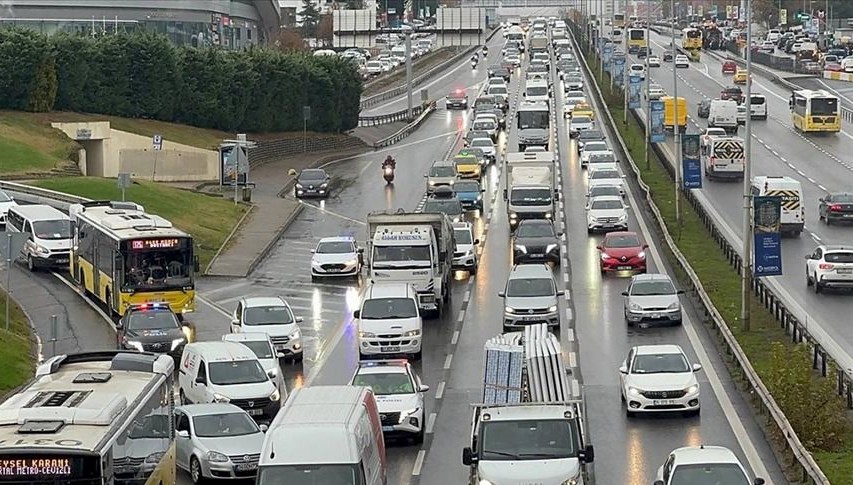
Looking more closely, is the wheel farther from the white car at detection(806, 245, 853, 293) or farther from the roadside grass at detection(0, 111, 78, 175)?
the roadside grass at detection(0, 111, 78, 175)

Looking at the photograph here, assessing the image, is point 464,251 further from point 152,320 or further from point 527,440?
point 527,440

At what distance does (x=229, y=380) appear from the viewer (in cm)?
3506

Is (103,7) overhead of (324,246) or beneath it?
overhead

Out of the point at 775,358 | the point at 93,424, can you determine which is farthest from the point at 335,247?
the point at 93,424

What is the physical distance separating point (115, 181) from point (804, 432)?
45473mm

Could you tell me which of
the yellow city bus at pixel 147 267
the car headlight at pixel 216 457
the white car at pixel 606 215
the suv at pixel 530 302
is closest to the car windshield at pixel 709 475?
the car headlight at pixel 216 457

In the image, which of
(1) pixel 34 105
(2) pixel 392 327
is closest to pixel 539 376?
(2) pixel 392 327

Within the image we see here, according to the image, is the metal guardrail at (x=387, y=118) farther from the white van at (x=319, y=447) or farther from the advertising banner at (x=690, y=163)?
the white van at (x=319, y=447)

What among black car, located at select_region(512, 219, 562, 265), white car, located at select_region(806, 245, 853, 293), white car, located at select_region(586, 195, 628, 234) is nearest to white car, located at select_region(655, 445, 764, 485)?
white car, located at select_region(806, 245, 853, 293)

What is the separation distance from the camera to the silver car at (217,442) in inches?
1141

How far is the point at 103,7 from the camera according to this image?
448 feet

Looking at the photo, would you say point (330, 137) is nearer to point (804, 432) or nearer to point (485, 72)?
point (485, 72)

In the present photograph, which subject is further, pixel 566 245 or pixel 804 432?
pixel 566 245

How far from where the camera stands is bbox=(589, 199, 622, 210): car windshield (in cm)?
6341
